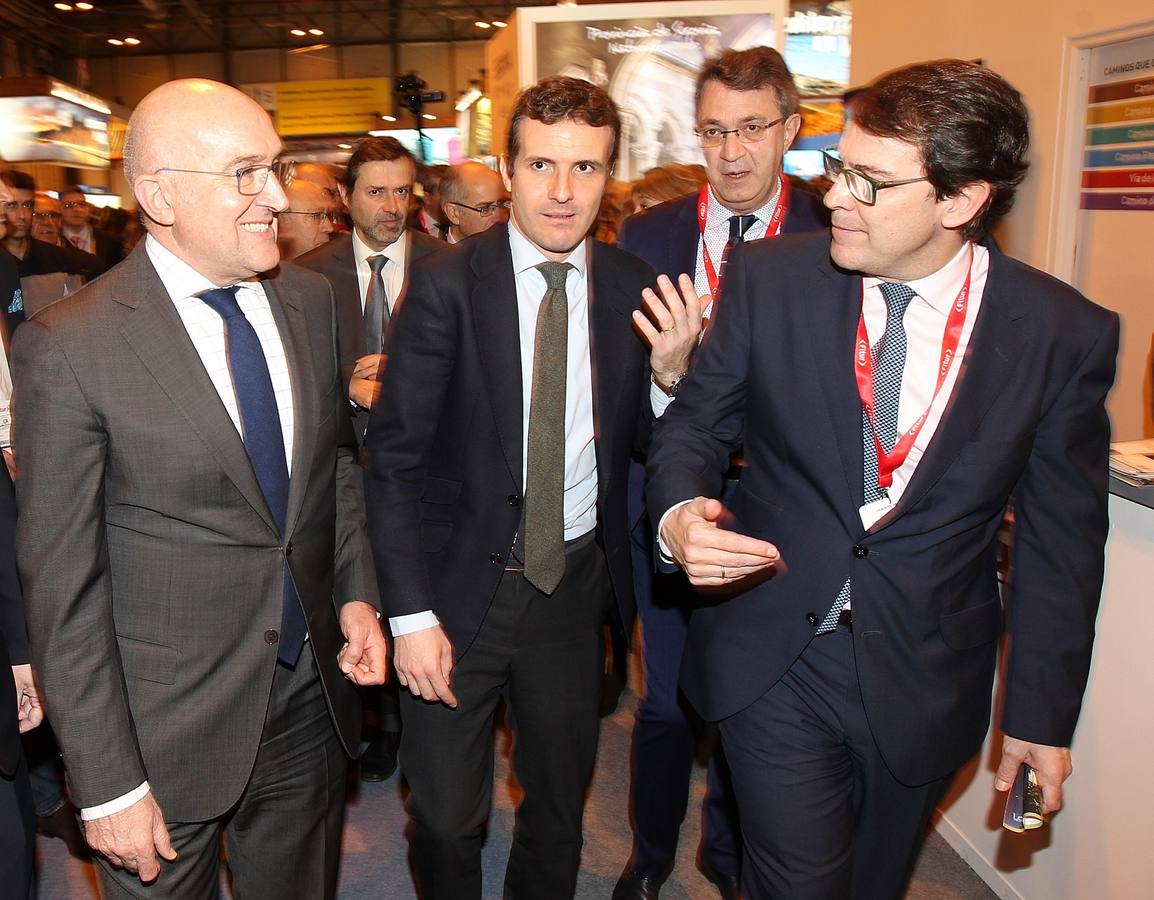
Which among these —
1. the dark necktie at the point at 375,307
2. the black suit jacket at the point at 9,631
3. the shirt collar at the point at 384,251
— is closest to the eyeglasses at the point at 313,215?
the shirt collar at the point at 384,251

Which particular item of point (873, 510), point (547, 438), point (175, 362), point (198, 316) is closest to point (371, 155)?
point (547, 438)

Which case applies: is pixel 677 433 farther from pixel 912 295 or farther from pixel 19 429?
pixel 19 429

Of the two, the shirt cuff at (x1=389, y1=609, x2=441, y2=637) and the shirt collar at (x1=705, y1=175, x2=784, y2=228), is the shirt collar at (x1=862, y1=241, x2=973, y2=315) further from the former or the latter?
the shirt cuff at (x1=389, y1=609, x2=441, y2=637)

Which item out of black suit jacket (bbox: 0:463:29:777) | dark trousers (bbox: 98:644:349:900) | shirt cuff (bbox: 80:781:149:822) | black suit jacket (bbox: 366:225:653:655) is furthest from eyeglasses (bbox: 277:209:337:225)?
shirt cuff (bbox: 80:781:149:822)

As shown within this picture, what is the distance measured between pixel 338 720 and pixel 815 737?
939 millimetres

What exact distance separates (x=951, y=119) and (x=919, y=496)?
0.64m

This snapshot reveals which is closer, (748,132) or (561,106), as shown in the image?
(561,106)

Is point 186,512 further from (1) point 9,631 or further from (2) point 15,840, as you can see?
(2) point 15,840

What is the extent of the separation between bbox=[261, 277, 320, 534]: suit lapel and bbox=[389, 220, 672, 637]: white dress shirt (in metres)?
0.42

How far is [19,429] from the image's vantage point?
1.58 metres

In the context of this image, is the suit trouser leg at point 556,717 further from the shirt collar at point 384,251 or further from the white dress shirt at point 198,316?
the shirt collar at point 384,251

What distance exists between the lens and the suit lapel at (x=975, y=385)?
1726mm

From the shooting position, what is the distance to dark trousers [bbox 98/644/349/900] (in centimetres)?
187

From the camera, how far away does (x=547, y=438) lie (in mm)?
2129
